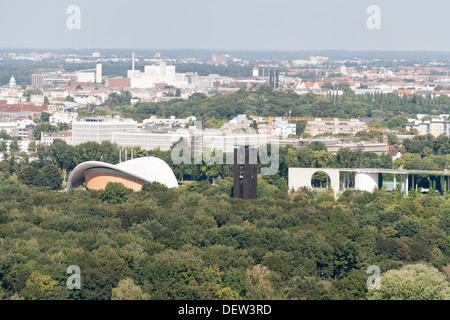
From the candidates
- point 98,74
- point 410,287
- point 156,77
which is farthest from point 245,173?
point 98,74

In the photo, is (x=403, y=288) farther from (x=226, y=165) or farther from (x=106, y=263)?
(x=226, y=165)

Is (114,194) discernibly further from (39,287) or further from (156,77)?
(156,77)

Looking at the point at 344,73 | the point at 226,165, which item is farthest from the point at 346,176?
the point at 344,73

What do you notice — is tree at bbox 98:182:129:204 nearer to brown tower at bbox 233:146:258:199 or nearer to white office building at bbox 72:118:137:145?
brown tower at bbox 233:146:258:199

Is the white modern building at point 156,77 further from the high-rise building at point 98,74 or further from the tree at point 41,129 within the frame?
the tree at point 41,129

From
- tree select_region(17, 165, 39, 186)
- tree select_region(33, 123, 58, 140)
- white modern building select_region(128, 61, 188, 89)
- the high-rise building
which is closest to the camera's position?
tree select_region(17, 165, 39, 186)

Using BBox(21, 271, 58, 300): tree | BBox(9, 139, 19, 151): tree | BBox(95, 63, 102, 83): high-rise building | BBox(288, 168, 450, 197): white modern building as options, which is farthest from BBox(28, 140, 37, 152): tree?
BBox(95, 63, 102, 83): high-rise building
